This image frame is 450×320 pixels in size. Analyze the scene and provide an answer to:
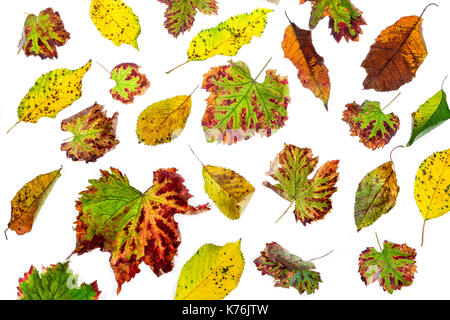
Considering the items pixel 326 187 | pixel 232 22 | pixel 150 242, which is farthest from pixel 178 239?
pixel 232 22

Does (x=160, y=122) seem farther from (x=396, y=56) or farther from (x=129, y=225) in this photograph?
(x=396, y=56)

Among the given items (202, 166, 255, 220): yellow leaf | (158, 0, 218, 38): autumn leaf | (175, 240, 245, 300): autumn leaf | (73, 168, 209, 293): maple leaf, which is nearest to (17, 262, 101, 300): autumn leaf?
(73, 168, 209, 293): maple leaf

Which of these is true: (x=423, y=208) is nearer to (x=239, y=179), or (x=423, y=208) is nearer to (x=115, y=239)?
(x=239, y=179)

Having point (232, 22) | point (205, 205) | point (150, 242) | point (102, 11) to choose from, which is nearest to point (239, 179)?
point (205, 205)

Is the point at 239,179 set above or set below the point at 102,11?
below

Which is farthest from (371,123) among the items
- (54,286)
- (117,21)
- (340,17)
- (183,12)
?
(54,286)

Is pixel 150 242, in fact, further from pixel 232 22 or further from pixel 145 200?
pixel 232 22

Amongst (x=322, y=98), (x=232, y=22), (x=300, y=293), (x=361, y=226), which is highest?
(x=232, y=22)
